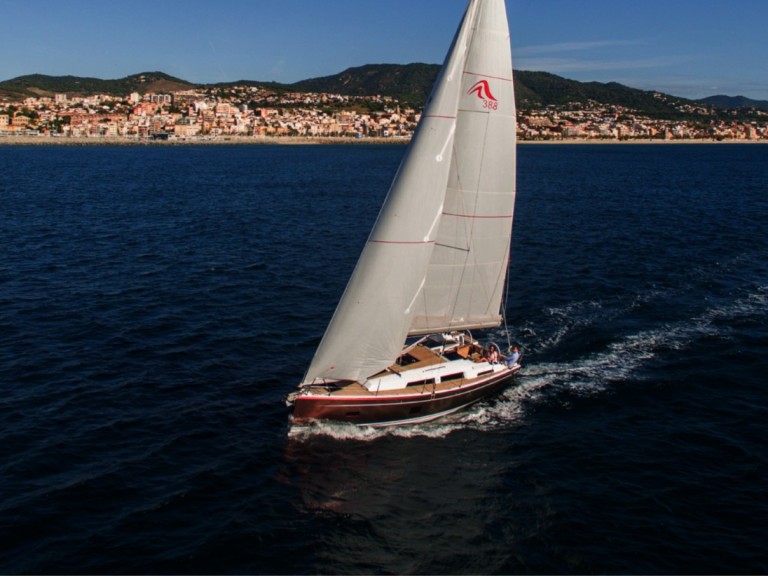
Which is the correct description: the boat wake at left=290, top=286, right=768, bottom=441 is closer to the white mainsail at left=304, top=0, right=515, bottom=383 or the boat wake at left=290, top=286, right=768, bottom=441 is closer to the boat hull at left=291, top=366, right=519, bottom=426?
the boat hull at left=291, top=366, right=519, bottom=426

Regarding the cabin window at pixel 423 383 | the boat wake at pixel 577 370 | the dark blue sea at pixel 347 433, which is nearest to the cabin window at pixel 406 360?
the cabin window at pixel 423 383

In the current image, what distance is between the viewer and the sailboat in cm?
2033

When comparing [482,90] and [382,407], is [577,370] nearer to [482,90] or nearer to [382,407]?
[382,407]

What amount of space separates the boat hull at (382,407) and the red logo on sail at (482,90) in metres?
9.85

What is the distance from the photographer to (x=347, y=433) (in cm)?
2108

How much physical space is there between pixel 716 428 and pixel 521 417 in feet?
21.6

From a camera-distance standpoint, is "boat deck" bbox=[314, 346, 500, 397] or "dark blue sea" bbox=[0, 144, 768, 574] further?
"boat deck" bbox=[314, 346, 500, 397]

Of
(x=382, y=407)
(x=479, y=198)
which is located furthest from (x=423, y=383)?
(x=479, y=198)

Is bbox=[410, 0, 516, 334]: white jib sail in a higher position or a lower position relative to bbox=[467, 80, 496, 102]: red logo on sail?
lower

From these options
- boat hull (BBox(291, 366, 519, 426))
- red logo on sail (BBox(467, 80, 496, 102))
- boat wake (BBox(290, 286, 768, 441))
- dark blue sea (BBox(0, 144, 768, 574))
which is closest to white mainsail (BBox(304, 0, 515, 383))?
red logo on sail (BBox(467, 80, 496, 102))

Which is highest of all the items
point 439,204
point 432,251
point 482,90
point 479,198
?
point 482,90

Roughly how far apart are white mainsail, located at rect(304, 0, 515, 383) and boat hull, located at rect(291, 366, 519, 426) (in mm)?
908

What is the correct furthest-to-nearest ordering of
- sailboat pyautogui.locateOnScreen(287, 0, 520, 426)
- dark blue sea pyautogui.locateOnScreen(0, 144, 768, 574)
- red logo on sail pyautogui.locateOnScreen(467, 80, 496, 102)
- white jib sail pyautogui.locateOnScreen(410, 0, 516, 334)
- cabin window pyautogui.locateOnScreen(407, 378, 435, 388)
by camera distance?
cabin window pyautogui.locateOnScreen(407, 378, 435, 388), red logo on sail pyautogui.locateOnScreen(467, 80, 496, 102), white jib sail pyautogui.locateOnScreen(410, 0, 516, 334), sailboat pyautogui.locateOnScreen(287, 0, 520, 426), dark blue sea pyautogui.locateOnScreen(0, 144, 768, 574)

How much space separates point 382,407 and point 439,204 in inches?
275
